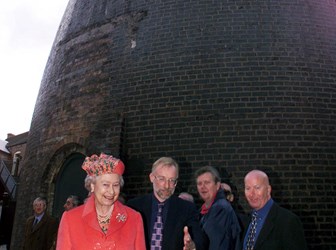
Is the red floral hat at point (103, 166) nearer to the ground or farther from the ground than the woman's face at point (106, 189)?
farther from the ground

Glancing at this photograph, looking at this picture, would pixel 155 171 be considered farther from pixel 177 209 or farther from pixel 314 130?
pixel 314 130

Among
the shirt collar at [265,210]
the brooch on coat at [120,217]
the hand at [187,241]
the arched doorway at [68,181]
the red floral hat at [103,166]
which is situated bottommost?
the hand at [187,241]

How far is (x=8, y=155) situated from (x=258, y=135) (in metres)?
29.3

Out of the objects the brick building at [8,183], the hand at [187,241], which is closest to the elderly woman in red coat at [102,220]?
the hand at [187,241]

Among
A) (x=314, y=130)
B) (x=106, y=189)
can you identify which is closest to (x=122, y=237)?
(x=106, y=189)

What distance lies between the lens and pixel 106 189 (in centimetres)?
275

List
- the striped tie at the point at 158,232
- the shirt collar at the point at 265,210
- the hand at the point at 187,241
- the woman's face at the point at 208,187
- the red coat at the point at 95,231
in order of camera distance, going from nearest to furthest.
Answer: the red coat at the point at 95,231
the hand at the point at 187,241
the striped tie at the point at 158,232
the shirt collar at the point at 265,210
the woman's face at the point at 208,187

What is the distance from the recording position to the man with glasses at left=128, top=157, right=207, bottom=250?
3.25 metres

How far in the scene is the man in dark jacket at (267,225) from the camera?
315 centimetres

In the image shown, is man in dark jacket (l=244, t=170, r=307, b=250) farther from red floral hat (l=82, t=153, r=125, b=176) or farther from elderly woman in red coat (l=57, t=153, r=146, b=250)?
red floral hat (l=82, t=153, r=125, b=176)

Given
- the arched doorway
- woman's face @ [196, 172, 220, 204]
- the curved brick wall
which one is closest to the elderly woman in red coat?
woman's face @ [196, 172, 220, 204]

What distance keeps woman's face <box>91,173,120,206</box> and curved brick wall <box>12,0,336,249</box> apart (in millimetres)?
4088

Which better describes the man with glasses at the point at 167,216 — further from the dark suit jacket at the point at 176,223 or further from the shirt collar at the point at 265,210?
the shirt collar at the point at 265,210

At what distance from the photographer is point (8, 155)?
3191 centimetres
